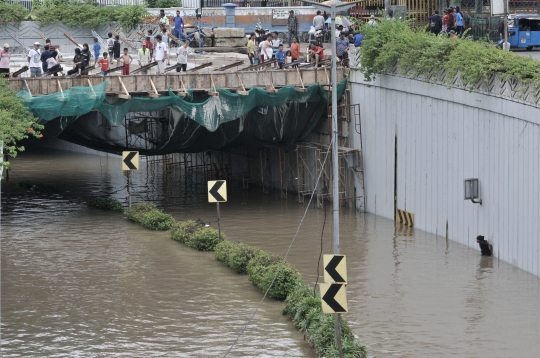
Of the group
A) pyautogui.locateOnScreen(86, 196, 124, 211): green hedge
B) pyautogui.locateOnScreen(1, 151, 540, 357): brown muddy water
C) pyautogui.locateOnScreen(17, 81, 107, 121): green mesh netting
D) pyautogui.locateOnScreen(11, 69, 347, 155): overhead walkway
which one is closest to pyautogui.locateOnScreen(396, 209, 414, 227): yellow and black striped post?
pyautogui.locateOnScreen(1, 151, 540, 357): brown muddy water

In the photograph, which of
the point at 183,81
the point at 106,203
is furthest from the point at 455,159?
the point at 106,203

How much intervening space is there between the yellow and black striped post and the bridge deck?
5.86 meters

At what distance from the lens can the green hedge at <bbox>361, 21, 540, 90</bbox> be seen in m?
25.5

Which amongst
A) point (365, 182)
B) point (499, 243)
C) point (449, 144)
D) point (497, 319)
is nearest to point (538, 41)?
point (365, 182)

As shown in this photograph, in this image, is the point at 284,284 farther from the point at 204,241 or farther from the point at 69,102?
the point at 69,102

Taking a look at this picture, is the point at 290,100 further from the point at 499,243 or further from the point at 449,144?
the point at 499,243

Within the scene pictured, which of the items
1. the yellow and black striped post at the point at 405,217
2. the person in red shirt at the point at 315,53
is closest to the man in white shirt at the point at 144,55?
the person in red shirt at the point at 315,53

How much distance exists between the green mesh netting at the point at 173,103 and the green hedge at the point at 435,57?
9.37ft

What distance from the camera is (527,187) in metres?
24.4

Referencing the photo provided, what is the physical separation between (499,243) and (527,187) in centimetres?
240

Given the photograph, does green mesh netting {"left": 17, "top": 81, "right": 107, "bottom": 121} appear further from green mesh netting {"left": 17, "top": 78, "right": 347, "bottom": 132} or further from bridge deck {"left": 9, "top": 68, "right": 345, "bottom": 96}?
bridge deck {"left": 9, "top": 68, "right": 345, "bottom": 96}

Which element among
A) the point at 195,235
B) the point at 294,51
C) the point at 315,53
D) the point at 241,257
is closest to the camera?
the point at 241,257

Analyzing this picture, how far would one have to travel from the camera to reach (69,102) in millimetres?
31328

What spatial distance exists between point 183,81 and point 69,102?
4.17m
